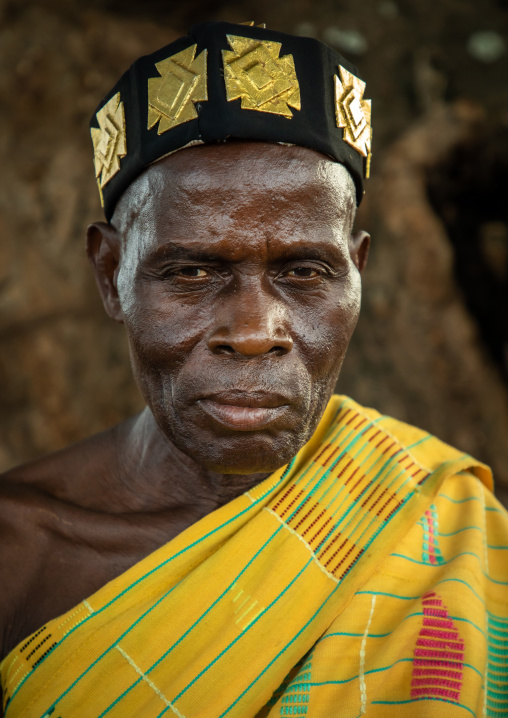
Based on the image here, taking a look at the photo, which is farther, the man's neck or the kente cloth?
the man's neck

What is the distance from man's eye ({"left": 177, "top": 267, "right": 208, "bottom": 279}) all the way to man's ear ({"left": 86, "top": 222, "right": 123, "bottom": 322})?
1.12ft

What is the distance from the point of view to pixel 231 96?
1684 millimetres

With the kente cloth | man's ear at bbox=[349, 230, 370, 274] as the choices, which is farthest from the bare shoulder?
man's ear at bbox=[349, 230, 370, 274]

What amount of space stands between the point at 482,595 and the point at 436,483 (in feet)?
1.13

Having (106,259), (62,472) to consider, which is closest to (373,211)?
(106,259)

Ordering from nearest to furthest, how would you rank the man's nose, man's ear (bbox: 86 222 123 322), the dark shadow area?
1. the man's nose
2. man's ear (bbox: 86 222 123 322)
3. the dark shadow area

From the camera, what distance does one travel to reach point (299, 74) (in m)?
1.76

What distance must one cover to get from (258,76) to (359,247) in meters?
0.63

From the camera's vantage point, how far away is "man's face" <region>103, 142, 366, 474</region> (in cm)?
164

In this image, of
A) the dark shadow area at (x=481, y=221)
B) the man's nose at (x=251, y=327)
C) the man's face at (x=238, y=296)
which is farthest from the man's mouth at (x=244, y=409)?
the dark shadow area at (x=481, y=221)

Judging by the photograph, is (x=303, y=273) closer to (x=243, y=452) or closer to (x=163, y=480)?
(x=243, y=452)

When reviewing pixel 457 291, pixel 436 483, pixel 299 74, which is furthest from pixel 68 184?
pixel 436 483

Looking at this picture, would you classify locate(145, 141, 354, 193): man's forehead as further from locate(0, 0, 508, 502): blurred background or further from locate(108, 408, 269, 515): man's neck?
locate(0, 0, 508, 502): blurred background

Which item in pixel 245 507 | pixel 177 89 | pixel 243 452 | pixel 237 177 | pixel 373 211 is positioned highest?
pixel 177 89
